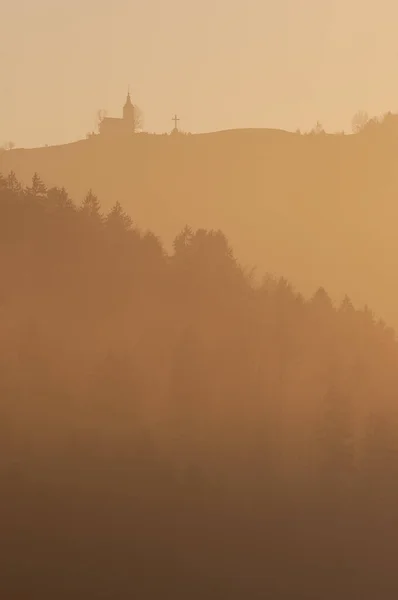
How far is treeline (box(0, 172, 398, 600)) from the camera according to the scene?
76375 millimetres

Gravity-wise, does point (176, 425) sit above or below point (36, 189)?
below

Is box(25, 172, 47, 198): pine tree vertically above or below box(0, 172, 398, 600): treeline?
above

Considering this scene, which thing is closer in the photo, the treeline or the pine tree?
the treeline

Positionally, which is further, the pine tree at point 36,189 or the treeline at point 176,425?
the pine tree at point 36,189

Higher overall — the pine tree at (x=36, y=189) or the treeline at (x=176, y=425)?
the pine tree at (x=36, y=189)

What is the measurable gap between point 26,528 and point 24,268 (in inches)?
963

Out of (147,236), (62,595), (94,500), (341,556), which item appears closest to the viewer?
(62,595)

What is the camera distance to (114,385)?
81938mm

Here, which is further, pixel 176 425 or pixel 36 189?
pixel 36 189

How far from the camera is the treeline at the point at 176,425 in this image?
7638 centimetres

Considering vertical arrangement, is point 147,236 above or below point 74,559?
above

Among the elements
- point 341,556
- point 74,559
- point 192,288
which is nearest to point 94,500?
point 74,559

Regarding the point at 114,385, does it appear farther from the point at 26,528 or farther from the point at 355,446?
the point at 355,446

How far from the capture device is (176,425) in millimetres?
85750
